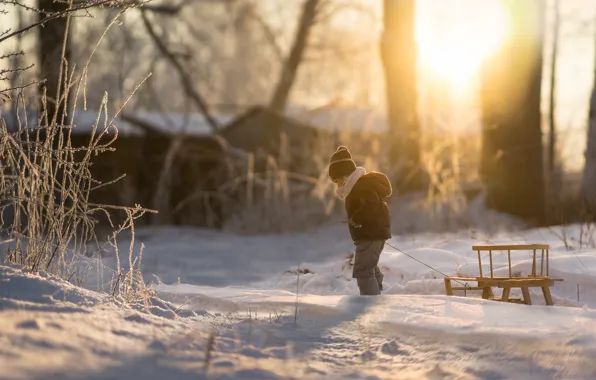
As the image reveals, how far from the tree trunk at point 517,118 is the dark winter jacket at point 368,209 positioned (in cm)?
703

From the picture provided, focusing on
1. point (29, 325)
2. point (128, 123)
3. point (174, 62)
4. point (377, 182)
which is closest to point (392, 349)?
point (29, 325)

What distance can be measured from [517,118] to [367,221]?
7.49 m

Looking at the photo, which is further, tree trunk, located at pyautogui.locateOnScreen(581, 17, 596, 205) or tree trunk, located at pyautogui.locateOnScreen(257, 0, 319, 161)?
tree trunk, located at pyautogui.locateOnScreen(257, 0, 319, 161)

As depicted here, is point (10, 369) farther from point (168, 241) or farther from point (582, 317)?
point (168, 241)

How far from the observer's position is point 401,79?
55.2 feet

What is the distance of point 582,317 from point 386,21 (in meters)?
12.5

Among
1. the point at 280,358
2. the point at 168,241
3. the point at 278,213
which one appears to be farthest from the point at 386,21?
the point at 280,358

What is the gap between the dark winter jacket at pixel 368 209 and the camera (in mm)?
7016

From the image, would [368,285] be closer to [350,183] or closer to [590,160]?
[350,183]

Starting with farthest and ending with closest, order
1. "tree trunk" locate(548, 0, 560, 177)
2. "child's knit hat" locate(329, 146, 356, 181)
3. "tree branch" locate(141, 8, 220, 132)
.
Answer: "tree trunk" locate(548, 0, 560, 177)
"tree branch" locate(141, 8, 220, 132)
"child's knit hat" locate(329, 146, 356, 181)

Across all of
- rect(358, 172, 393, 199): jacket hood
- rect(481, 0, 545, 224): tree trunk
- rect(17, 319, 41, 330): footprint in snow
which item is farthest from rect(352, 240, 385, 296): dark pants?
rect(481, 0, 545, 224): tree trunk

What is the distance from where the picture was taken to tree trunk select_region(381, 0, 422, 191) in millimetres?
16484

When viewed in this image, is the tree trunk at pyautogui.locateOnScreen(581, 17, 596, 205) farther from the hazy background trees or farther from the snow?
the snow

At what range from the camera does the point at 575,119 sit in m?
26.2
